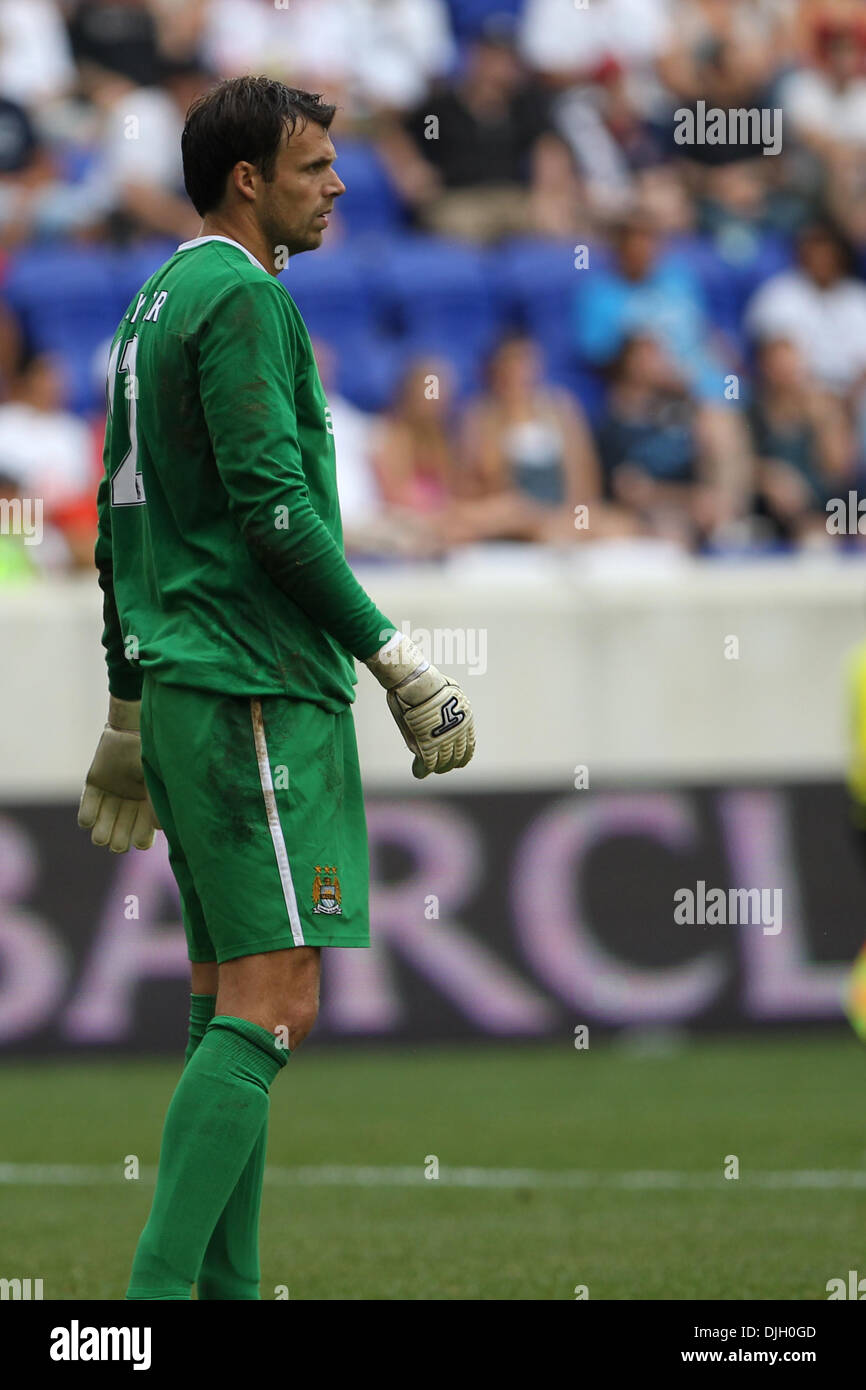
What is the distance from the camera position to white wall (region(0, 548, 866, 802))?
30.0 feet

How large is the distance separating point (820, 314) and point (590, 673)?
3896 millimetres

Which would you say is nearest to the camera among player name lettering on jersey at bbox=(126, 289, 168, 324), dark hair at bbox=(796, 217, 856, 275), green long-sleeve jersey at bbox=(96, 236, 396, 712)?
green long-sleeve jersey at bbox=(96, 236, 396, 712)

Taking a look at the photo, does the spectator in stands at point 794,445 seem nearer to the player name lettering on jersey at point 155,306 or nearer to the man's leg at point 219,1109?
the player name lettering on jersey at point 155,306

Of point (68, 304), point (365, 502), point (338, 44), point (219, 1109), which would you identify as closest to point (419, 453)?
point (365, 502)

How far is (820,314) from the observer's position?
12.3m

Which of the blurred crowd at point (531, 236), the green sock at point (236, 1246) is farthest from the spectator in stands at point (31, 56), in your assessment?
the green sock at point (236, 1246)

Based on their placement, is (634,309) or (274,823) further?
(634,309)

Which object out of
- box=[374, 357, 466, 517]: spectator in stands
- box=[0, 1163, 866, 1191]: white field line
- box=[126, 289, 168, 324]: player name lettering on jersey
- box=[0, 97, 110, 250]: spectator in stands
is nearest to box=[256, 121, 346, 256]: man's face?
box=[126, 289, 168, 324]: player name lettering on jersey

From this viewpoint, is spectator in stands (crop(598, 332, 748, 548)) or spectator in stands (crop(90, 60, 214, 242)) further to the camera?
spectator in stands (crop(90, 60, 214, 242))

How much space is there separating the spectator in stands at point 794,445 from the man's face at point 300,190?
275 inches

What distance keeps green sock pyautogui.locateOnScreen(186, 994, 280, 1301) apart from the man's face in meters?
1.34

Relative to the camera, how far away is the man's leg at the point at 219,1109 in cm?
359

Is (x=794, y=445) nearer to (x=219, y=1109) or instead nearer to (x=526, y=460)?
(x=526, y=460)

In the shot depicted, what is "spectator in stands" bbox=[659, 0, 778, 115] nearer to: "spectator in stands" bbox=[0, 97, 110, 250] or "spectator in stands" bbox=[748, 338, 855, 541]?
"spectator in stands" bbox=[748, 338, 855, 541]
